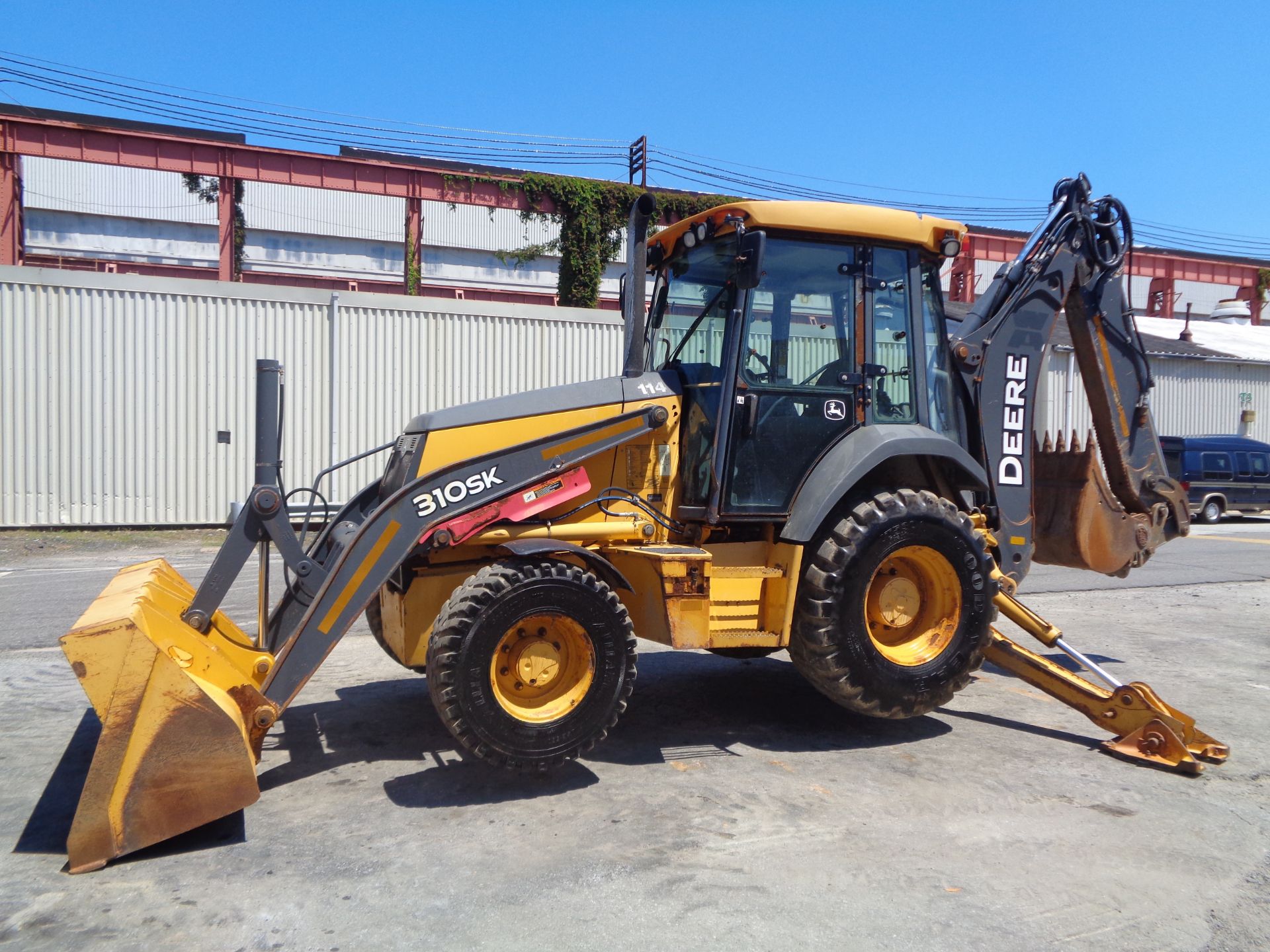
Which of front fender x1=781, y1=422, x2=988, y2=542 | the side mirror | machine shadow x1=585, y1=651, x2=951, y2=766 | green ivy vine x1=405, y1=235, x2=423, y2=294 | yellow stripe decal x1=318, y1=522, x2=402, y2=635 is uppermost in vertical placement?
green ivy vine x1=405, y1=235, x2=423, y2=294

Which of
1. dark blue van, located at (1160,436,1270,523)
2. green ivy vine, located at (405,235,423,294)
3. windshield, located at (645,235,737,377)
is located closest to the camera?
windshield, located at (645,235,737,377)

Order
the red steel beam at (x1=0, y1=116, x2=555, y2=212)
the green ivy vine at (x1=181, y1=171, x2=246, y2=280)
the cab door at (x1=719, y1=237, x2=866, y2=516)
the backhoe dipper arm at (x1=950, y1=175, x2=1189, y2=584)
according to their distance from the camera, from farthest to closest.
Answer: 1. the green ivy vine at (x1=181, y1=171, x2=246, y2=280)
2. the red steel beam at (x1=0, y1=116, x2=555, y2=212)
3. the backhoe dipper arm at (x1=950, y1=175, x2=1189, y2=584)
4. the cab door at (x1=719, y1=237, x2=866, y2=516)

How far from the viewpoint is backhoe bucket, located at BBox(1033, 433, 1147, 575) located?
7.02 meters

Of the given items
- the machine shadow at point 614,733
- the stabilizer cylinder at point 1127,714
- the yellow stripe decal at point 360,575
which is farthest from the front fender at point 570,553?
the stabilizer cylinder at point 1127,714

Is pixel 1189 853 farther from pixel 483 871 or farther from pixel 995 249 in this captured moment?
pixel 995 249

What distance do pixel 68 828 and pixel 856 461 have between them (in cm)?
405

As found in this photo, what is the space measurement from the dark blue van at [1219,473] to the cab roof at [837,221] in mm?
17116

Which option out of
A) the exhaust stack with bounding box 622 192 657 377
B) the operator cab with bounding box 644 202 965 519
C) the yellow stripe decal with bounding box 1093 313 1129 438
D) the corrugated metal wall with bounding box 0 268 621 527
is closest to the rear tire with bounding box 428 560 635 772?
the operator cab with bounding box 644 202 965 519

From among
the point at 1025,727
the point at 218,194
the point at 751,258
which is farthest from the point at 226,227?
the point at 1025,727

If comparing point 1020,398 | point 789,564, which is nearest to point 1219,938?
point 789,564

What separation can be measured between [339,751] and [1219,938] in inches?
158

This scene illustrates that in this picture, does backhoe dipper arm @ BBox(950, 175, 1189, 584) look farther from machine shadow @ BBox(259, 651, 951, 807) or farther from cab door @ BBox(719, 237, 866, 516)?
machine shadow @ BBox(259, 651, 951, 807)

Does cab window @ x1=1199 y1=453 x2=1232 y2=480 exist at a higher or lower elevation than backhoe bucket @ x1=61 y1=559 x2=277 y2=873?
higher

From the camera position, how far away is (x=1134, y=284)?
4034 cm
